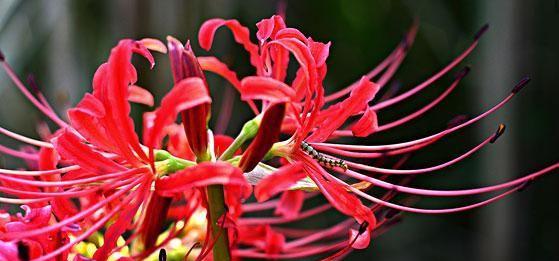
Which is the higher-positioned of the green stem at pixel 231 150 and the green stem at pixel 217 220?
the green stem at pixel 231 150

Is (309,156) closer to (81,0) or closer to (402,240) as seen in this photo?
(81,0)

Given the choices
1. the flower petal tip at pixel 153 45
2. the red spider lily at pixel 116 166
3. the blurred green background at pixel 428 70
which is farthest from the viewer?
the blurred green background at pixel 428 70

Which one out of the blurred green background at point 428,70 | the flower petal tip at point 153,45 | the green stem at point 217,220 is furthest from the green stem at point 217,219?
the blurred green background at point 428,70

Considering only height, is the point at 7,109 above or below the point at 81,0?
below

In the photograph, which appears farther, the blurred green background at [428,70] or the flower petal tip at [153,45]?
the blurred green background at [428,70]

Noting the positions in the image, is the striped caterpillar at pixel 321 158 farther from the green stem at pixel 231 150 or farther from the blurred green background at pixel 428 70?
the blurred green background at pixel 428 70

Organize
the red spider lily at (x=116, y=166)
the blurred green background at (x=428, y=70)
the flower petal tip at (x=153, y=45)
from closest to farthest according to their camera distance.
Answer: the red spider lily at (x=116, y=166) < the flower petal tip at (x=153, y=45) < the blurred green background at (x=428, y=70)

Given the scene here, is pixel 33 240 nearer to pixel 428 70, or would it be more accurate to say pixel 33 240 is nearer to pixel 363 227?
pixel 363 227

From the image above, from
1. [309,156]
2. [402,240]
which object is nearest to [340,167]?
[309,156]
